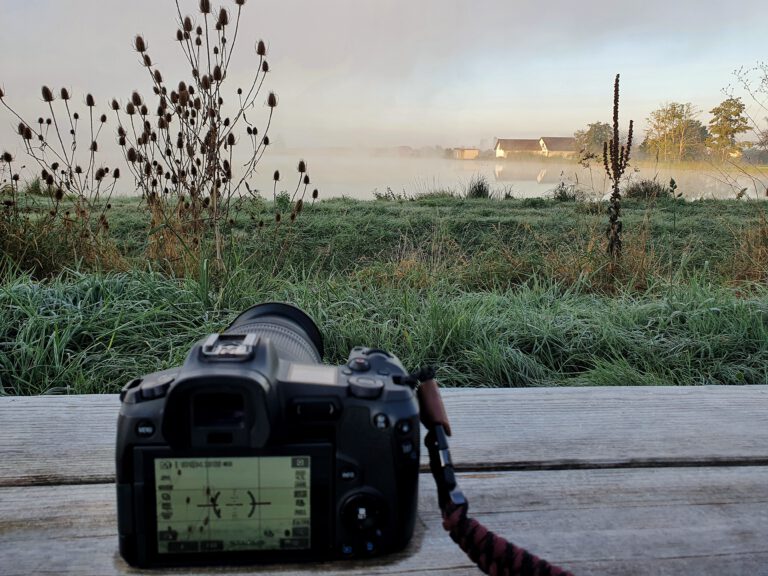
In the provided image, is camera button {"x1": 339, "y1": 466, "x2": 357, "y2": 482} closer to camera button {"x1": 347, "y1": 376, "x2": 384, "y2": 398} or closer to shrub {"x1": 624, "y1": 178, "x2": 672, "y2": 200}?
camera button {"x1": 347, "y1": 376, "x2": 384, "y2": 398}

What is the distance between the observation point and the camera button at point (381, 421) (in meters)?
0.66

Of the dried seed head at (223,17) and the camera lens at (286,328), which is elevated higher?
the dried seed head at (223,17)

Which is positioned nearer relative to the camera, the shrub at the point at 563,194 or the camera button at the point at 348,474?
the camera button at the point at 348,474

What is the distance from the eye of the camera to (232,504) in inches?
25.5

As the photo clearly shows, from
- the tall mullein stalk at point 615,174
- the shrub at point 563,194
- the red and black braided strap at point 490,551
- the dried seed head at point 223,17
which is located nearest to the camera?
the red and black braided strap at point 490,551

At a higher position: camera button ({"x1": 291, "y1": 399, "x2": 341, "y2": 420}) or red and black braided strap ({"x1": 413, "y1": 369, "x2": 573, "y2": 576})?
camera button ({"x1": 291, "y1": 399, "x2": 341, "y2": 420})

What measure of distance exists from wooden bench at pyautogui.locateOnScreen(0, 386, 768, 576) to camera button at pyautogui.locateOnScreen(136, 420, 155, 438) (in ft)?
0.50

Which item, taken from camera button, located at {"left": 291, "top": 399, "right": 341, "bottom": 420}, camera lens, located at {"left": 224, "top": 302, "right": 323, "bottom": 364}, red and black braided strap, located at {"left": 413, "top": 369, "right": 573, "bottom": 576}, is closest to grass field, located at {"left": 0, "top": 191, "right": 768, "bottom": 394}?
camera lens, located at {"left": 224, "top": 302, "right": 323, "bottom": 364}

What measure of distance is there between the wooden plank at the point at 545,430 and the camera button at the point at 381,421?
0.27m

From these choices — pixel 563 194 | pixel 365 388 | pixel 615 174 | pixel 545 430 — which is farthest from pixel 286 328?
pixel 563 194

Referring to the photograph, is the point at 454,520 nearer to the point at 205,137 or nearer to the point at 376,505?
the point at 376,505

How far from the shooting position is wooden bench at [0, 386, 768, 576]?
27.4 inches

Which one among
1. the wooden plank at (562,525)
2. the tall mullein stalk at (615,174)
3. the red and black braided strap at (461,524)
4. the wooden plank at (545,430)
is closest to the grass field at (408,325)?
the tall mullein stalk at (615,174)

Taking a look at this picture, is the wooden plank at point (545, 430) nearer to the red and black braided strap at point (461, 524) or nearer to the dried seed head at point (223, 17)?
the red and black braided strap at point (461, 524)
